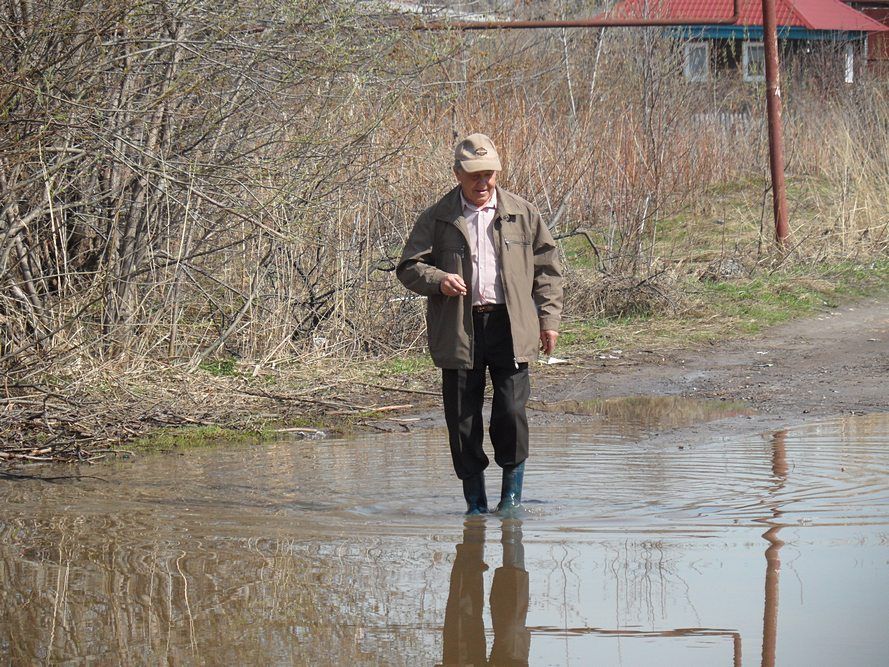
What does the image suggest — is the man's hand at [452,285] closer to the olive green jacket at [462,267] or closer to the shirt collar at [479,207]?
the olive green jacket at [462,267]

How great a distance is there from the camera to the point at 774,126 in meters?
13.8

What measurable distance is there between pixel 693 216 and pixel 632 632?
12763mm

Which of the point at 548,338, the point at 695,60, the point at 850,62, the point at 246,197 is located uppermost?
the point at 850,62

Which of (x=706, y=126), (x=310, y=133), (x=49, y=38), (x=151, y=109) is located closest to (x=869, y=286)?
(x=706, y=126)

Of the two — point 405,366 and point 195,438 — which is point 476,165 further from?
point 405,366

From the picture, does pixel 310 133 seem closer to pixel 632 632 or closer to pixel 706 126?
pixel 632 632

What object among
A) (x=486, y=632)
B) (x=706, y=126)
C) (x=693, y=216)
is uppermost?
(x=706, y=126)

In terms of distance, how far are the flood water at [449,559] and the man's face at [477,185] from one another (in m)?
1.42

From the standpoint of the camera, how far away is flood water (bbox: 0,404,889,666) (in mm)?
3795

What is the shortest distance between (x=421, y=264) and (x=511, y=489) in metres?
1.13

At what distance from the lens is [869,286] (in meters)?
12.9

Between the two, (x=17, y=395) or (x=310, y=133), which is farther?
(x=310, y=133)

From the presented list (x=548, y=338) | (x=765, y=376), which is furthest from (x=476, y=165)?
(x=765, y=376)

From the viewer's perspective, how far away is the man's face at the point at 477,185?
17.5ft
